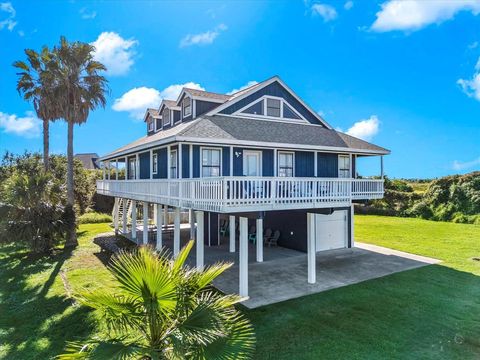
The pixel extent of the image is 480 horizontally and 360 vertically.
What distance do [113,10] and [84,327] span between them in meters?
12.9

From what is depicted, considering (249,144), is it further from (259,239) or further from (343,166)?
(343,166)

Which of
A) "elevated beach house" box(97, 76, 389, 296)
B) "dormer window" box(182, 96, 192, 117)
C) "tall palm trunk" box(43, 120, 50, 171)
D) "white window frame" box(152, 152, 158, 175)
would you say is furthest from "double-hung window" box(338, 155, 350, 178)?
"tall palm trunk" box(43, 120, 50, 171)

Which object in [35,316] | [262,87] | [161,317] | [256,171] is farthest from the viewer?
[262,87]

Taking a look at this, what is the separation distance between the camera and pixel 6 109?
49.9ft

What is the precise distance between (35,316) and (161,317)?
23.4ft

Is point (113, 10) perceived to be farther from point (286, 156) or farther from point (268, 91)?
→ point (286, 156)

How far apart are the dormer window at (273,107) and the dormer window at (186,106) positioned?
13.8ft

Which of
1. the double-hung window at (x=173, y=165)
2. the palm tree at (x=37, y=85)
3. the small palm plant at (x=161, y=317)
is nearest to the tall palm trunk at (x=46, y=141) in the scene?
the palm tree at (x=37, y=85)

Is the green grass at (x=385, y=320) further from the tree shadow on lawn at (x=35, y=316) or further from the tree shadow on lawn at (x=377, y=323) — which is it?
the tree shadow on lawn at (x=35, y=316)

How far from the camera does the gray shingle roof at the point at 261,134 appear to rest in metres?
12.4

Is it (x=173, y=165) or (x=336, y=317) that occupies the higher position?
(x=173, y=165)

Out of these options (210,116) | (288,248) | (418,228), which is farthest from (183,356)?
(418,228)

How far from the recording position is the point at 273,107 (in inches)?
658

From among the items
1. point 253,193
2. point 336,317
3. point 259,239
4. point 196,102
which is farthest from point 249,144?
point 336,317
